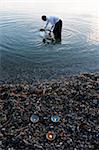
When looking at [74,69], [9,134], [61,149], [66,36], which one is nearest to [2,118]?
[9,134]

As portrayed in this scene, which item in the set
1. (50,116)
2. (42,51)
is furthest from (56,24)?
(50,116)

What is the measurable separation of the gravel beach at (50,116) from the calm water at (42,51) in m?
2.47

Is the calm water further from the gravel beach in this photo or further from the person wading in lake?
the gravel beach

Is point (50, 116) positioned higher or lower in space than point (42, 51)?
higher

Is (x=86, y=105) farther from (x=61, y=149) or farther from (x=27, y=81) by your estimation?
(x=27, y=81)

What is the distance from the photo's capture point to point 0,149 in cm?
760

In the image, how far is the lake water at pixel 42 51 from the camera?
509 inches

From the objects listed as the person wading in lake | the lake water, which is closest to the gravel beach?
the lake water

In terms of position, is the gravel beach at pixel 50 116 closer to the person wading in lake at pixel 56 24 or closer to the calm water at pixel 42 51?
the calm water at pixel 42 51

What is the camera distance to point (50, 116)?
28.2 feet

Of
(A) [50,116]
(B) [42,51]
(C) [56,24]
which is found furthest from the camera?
(C) [56,24]

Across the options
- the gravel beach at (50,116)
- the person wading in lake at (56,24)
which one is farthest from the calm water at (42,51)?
the gravel beach at (50,116)

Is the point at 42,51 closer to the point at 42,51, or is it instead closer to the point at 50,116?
the point at 42,51

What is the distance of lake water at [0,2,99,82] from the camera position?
42.4 feet
